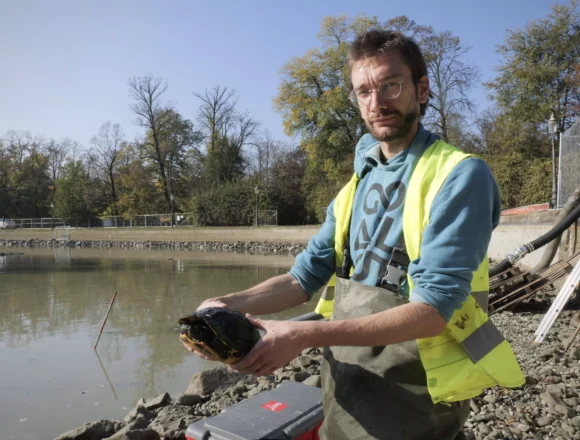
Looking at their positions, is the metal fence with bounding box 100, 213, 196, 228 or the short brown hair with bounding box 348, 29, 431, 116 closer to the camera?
the short brown hair with bounding box 348, 29, 431, 116

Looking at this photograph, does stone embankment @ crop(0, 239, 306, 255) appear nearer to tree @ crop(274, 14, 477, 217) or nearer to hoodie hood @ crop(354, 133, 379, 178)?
tree @ crop(274, 14, 477, 217)

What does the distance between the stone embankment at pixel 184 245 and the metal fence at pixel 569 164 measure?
52.6 feet

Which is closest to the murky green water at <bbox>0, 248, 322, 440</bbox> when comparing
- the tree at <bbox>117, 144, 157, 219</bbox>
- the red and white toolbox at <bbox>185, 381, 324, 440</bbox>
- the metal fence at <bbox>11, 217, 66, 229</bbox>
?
the red and white toolbox at <bbox>185, 381, 324, 440</bbox>

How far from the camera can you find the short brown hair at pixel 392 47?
1.73 m

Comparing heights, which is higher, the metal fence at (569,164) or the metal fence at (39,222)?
the metal fence at (569,164)

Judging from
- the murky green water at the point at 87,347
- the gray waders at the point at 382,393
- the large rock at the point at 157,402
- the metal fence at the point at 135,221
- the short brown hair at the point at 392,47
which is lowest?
the murky green water at the point at 87,347

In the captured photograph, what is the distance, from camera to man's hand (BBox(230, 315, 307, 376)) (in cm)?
139

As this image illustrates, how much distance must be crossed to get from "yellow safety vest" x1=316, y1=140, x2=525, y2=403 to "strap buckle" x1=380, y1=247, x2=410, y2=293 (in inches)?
1.5

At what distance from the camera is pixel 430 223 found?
4.79 ft

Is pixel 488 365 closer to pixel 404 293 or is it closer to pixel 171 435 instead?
pixel 404 293

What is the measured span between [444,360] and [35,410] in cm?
608

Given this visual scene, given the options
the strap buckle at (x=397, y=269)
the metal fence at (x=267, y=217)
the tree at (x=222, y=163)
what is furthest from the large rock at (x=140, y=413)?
the tree at (x=222, y=163)

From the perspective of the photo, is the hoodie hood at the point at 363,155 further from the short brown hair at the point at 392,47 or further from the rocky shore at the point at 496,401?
the rocky shore at the point at 496,401

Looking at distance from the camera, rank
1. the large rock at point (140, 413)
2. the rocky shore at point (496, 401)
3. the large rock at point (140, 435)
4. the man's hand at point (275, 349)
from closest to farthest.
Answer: the man's hand at point (275, 349) < the rocky shore at point (496, 401) < the large rock at point (140, 435) < the large rock at point (140, 413)
